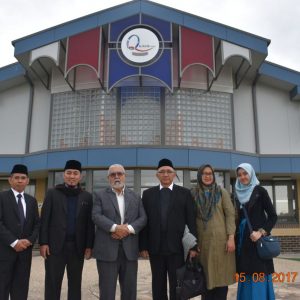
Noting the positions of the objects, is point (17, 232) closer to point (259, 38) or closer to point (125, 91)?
point (125, 91)

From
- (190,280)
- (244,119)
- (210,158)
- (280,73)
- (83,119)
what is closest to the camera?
(190,280)

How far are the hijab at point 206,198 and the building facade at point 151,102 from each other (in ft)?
24.0

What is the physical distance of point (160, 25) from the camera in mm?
12297

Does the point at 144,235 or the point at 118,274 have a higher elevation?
the point at 144,235

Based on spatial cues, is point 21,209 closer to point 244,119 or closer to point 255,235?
point 255,235

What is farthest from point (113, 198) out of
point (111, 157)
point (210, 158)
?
point (210, 158)

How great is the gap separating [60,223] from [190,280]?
5.47 feet

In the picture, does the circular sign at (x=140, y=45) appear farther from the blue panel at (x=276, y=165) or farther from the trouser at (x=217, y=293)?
the trouser at (x=217, y=293)

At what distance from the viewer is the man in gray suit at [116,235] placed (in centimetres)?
396

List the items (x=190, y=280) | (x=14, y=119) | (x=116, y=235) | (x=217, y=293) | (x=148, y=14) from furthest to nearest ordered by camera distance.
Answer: (x=14, y=119) < (x=148, y=14) < (x=217, y=293) < (x=116, y=235) < (x=190, y=280)

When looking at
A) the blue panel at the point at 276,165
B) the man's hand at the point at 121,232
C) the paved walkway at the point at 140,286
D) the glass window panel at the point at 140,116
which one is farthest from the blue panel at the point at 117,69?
the man's hand at the point at 121,232

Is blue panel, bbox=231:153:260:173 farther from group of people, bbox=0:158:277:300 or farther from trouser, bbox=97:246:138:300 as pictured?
trouser, bbox=97:246:138:300

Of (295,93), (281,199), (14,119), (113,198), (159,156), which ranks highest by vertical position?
(295,93)

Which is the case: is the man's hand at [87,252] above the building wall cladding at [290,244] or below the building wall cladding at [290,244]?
above
